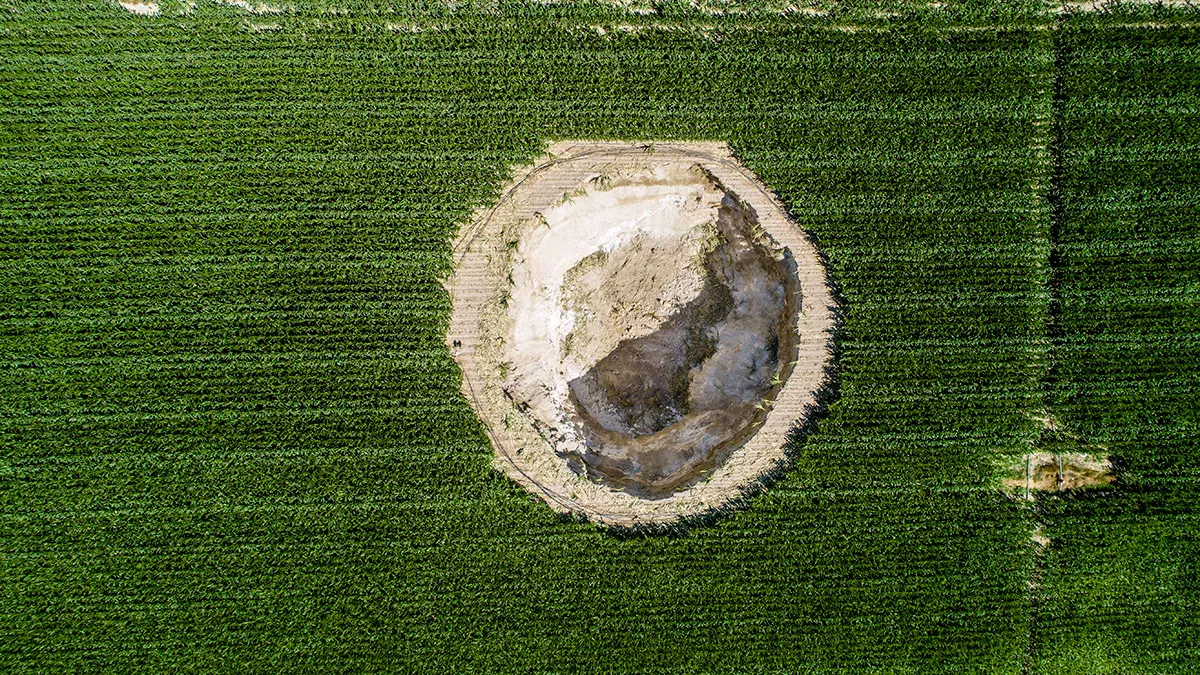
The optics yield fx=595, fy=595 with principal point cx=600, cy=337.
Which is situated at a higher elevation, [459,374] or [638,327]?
[638,327]

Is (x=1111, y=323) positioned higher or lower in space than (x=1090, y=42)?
lower

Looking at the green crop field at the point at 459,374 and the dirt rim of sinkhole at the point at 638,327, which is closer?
the green crop field at the point at 459,374

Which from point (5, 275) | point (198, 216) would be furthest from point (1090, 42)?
point (5, 275)

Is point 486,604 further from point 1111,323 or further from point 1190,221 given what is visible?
point 1190,221

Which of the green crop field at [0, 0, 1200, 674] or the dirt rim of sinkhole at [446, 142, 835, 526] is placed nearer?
A: the green crop field at [0, 0, 1200, 674]
